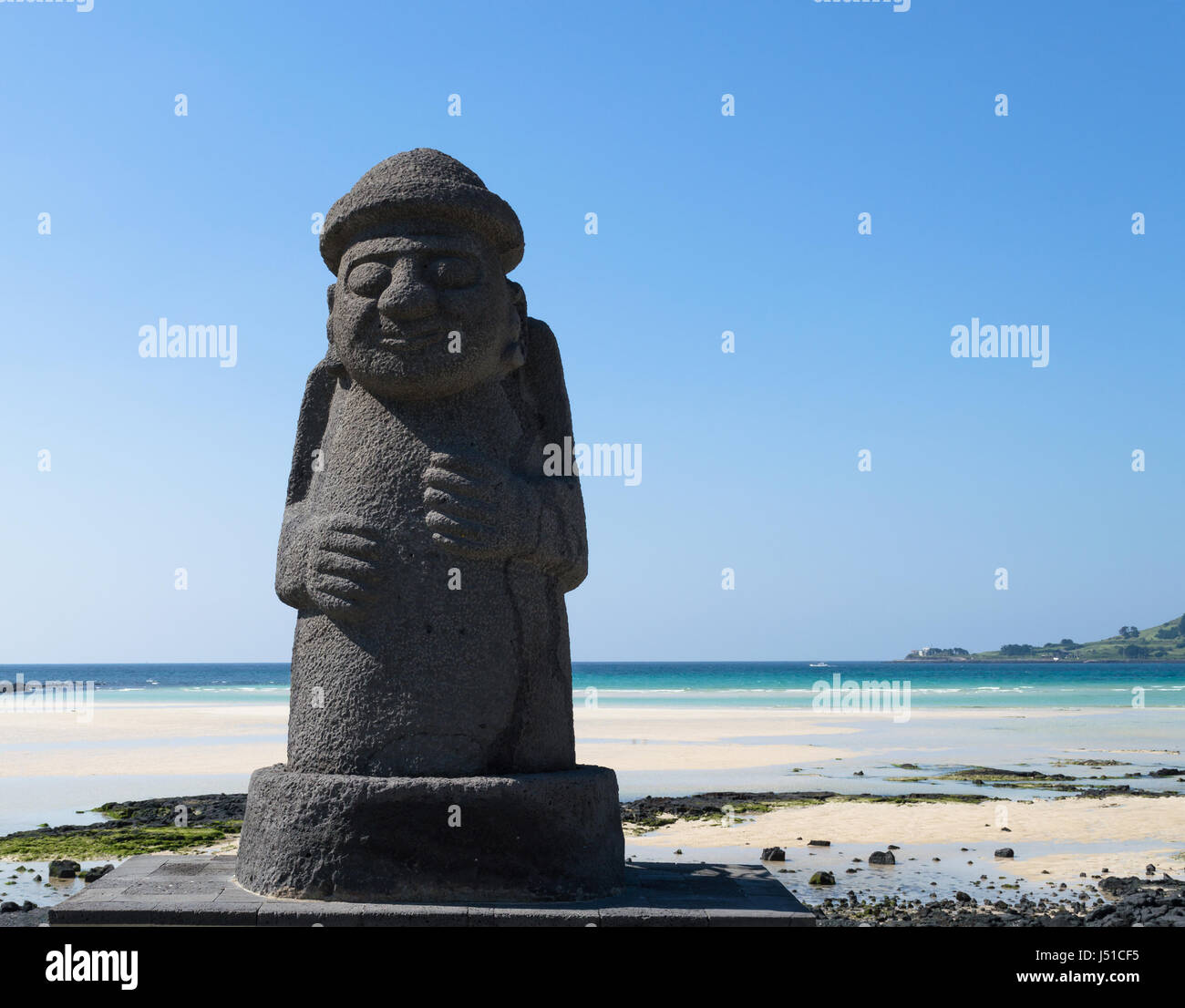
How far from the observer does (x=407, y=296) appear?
5.54 metres

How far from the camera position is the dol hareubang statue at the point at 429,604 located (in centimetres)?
511

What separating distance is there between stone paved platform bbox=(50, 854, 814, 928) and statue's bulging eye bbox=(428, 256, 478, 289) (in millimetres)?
2923

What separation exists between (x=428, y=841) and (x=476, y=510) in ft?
5.01

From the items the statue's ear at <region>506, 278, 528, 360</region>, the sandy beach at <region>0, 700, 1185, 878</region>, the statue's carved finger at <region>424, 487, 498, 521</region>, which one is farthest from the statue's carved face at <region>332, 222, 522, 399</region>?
the sandy beach at <region>0, 700, 1185, 878</region>

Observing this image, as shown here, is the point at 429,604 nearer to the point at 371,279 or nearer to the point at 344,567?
the point at 344,567

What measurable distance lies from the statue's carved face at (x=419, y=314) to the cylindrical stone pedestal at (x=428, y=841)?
6.36 ft

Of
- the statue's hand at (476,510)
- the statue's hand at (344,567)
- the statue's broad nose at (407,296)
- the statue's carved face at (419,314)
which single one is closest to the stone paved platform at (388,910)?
the statue's hand at (344,567)

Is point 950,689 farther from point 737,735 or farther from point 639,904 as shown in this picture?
point 639,904

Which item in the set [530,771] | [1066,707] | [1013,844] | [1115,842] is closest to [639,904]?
[530,771]

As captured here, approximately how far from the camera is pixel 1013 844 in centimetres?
1125

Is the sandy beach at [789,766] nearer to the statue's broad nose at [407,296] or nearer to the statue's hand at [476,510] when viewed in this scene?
the statue's hand at [476,510]

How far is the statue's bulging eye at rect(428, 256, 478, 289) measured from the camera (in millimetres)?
5621

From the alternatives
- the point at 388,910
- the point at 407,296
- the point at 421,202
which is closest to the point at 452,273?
the point at 407,296

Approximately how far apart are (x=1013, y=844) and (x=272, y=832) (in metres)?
8.39
